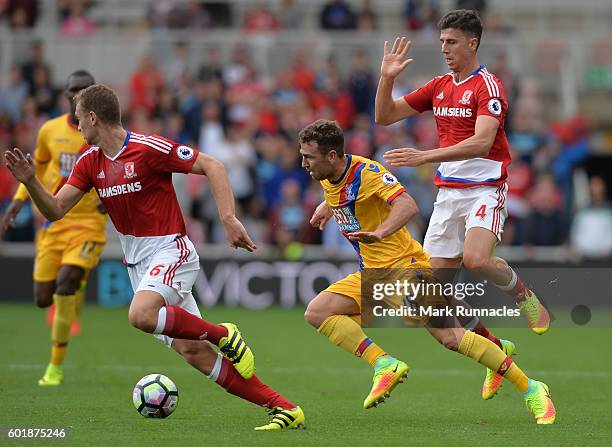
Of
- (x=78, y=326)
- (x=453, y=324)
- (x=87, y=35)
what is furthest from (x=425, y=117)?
(x=453, y=324)

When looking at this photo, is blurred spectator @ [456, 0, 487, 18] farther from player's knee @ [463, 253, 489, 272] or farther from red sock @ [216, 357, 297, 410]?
red sock @ [216, 357, 297, 410]

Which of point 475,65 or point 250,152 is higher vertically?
point 475,65

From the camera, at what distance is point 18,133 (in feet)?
62.6

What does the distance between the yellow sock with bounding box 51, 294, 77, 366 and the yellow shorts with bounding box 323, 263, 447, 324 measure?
3.14 m

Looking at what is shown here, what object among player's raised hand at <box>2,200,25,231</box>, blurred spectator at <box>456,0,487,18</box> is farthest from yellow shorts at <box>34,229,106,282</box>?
blurred spectator at <box>456,0,487,18</box>

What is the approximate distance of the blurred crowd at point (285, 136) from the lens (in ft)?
61.6

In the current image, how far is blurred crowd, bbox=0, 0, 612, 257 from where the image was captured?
739 inches

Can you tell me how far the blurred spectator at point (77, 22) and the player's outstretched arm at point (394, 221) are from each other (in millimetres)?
14376

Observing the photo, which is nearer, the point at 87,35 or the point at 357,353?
the point at 357,353

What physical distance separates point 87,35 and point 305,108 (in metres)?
4.66

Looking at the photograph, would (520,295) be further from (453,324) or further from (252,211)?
(252,211)

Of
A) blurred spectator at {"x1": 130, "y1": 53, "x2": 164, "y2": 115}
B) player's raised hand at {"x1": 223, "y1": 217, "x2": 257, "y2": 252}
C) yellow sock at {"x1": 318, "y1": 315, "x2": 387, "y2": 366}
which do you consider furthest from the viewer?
blurred spectator at {"x1": 130, "y1": 53, "x2": 164, "y2": 115}

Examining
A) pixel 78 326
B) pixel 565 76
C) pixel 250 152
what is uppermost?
pixel 565 76

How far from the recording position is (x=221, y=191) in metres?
7.68
